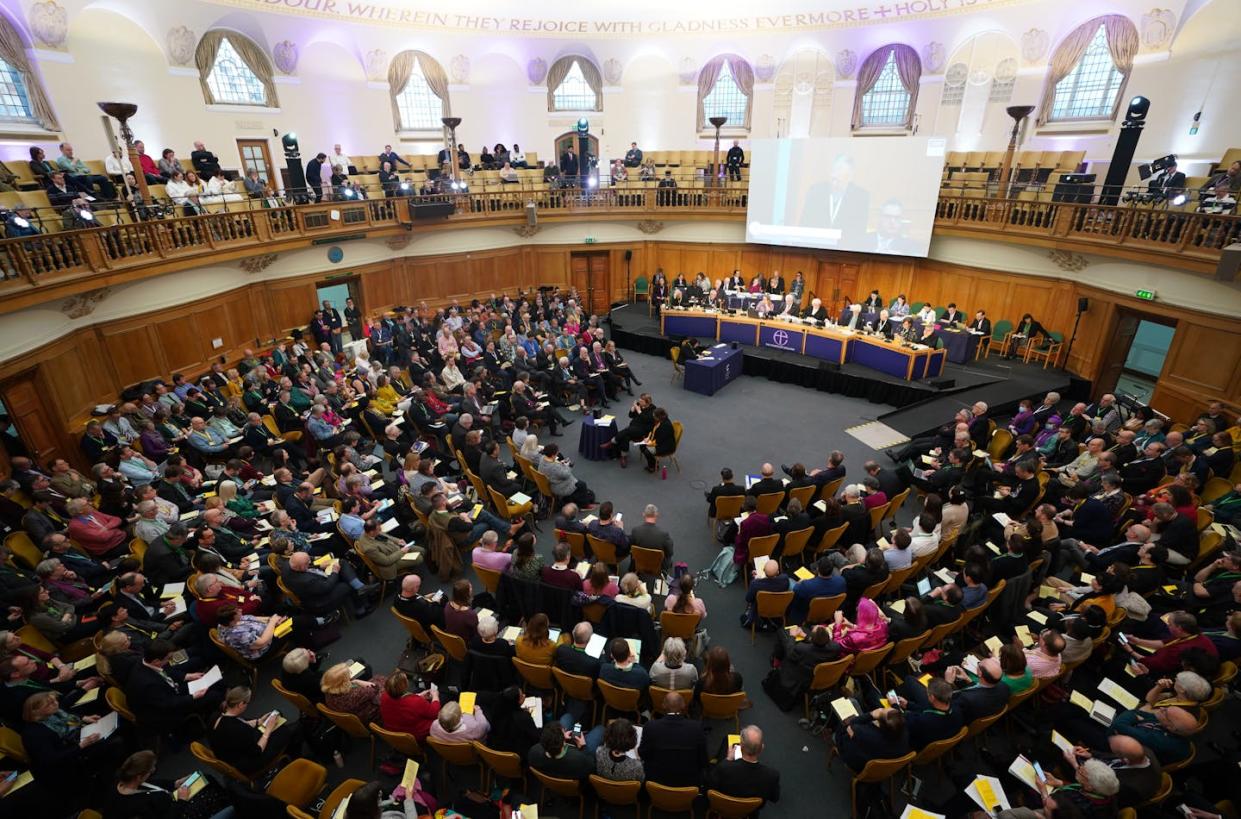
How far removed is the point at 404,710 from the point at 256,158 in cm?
1787

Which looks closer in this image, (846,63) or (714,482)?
(714,482)

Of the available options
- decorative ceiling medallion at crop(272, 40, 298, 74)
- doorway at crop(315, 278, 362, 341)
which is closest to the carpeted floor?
doorway at crop(315, 278, 362, 341)

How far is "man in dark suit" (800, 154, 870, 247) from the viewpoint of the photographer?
14.9m

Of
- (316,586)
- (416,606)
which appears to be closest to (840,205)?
(416,606)

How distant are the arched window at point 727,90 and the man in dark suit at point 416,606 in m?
19.6

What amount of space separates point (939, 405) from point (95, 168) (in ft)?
62.2

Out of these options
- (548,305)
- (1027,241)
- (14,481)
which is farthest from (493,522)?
(1027,241)

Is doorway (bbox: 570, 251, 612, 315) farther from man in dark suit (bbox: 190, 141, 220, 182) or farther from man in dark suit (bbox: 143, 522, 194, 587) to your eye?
man in dark suit (bbox: 143, 522, 194, 587)

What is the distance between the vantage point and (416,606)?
534 centimetres

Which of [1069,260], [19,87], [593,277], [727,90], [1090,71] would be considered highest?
[727,90]

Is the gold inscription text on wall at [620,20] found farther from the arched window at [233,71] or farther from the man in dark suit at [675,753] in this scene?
the man in dark suit at [675,753]

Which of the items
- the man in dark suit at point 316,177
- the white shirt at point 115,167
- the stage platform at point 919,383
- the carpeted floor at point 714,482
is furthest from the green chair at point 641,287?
→ the white shirt at point 115,167

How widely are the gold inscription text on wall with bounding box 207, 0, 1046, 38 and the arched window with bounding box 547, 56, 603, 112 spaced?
3.02 feet

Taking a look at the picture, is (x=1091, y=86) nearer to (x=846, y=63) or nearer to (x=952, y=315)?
(x=846, y=63)
